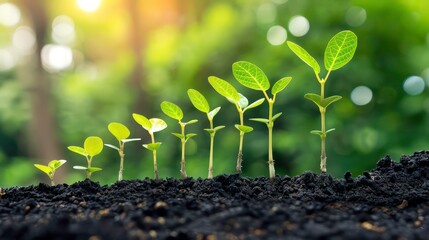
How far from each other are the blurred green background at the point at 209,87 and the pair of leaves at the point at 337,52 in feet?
10.7

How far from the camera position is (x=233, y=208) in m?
1.14

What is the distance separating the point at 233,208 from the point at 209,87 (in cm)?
461

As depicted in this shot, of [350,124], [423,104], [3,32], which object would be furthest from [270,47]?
[3,32]

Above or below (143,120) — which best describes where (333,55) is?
above

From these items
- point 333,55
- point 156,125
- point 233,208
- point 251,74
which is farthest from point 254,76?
point 233,208

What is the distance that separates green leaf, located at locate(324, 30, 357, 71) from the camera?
145 cm

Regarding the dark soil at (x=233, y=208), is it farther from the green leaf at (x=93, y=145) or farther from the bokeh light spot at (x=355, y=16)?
the bokeh light spot at (x=355, y=16)

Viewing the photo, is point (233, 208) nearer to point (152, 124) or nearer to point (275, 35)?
point (152, 124)

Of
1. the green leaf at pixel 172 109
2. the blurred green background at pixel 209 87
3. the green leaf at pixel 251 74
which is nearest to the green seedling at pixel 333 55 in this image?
the green leaf at pixel 251 74

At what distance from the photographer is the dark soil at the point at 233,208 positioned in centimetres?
99

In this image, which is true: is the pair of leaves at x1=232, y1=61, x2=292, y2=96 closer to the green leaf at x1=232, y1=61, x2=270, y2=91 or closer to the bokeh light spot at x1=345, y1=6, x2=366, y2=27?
the green leaf at x1=232, y1=61, x2=270, y2=91

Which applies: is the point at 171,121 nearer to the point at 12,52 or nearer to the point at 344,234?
the point at 12,52

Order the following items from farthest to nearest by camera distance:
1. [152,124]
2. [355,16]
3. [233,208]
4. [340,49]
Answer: [355,16] < [152,124] < [340,49] < [233,208]

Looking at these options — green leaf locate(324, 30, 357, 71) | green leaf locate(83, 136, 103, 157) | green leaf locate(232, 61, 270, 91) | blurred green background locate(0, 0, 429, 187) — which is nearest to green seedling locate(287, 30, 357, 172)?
green leaf locate(324, 30, 357, 71)
